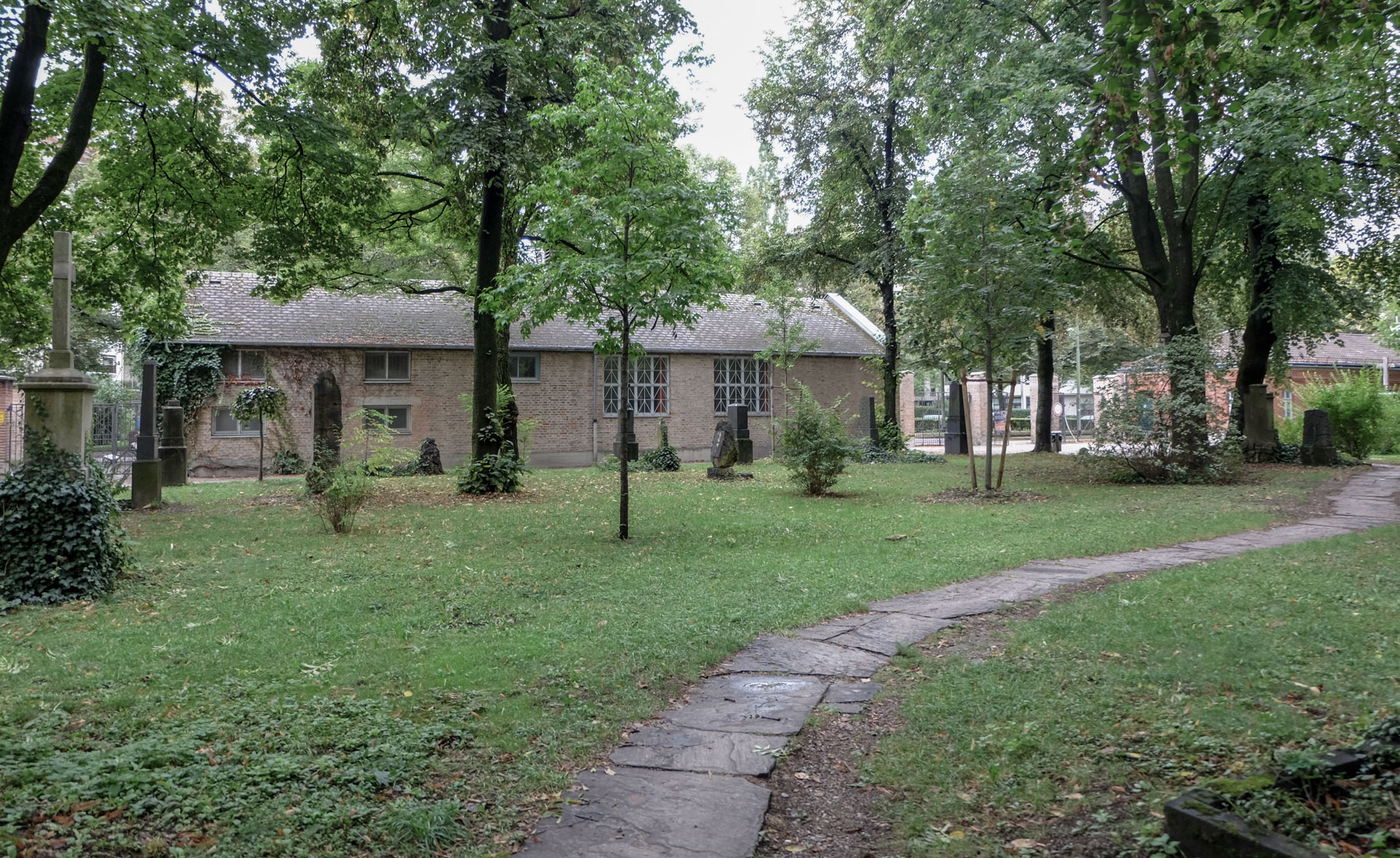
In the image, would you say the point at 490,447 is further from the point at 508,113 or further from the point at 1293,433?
the point at 1293,433

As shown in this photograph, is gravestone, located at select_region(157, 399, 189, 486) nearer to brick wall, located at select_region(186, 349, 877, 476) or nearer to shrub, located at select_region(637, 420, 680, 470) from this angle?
brick wall, located at select_region(186, 349, 877, 476)

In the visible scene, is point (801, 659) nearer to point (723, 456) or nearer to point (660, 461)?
point (723, 456)

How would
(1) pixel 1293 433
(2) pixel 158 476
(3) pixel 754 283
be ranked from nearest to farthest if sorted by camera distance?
(2) pixel 158 476 → (1) pixel 1293 433 → (3) pixel 754 283

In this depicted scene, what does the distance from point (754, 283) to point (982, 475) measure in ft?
43.9

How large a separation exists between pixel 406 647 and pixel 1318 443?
21355mm

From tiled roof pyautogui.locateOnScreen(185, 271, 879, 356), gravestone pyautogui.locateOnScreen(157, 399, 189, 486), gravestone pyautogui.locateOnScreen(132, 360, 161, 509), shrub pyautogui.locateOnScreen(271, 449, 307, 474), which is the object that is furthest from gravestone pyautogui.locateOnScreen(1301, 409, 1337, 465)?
gravestone pyautogui.locateOnScreen(157, 399, 189, 486)

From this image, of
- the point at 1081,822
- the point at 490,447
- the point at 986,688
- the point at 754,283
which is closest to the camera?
the point at 1081,822

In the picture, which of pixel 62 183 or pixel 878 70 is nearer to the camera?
pixel 62 183

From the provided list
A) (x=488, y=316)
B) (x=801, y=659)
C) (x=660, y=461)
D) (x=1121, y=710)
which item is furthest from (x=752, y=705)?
(x=660, y=461)

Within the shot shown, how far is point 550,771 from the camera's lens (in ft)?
12.7

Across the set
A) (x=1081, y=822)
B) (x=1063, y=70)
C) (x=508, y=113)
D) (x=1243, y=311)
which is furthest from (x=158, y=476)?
(x=1243, y=311)

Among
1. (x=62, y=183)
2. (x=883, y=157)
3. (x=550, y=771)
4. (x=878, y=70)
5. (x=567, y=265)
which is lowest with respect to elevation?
(x=550, y=771)

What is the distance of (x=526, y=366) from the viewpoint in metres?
28.3

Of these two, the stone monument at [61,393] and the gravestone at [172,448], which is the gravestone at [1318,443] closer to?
the stone monument at [61,393]
